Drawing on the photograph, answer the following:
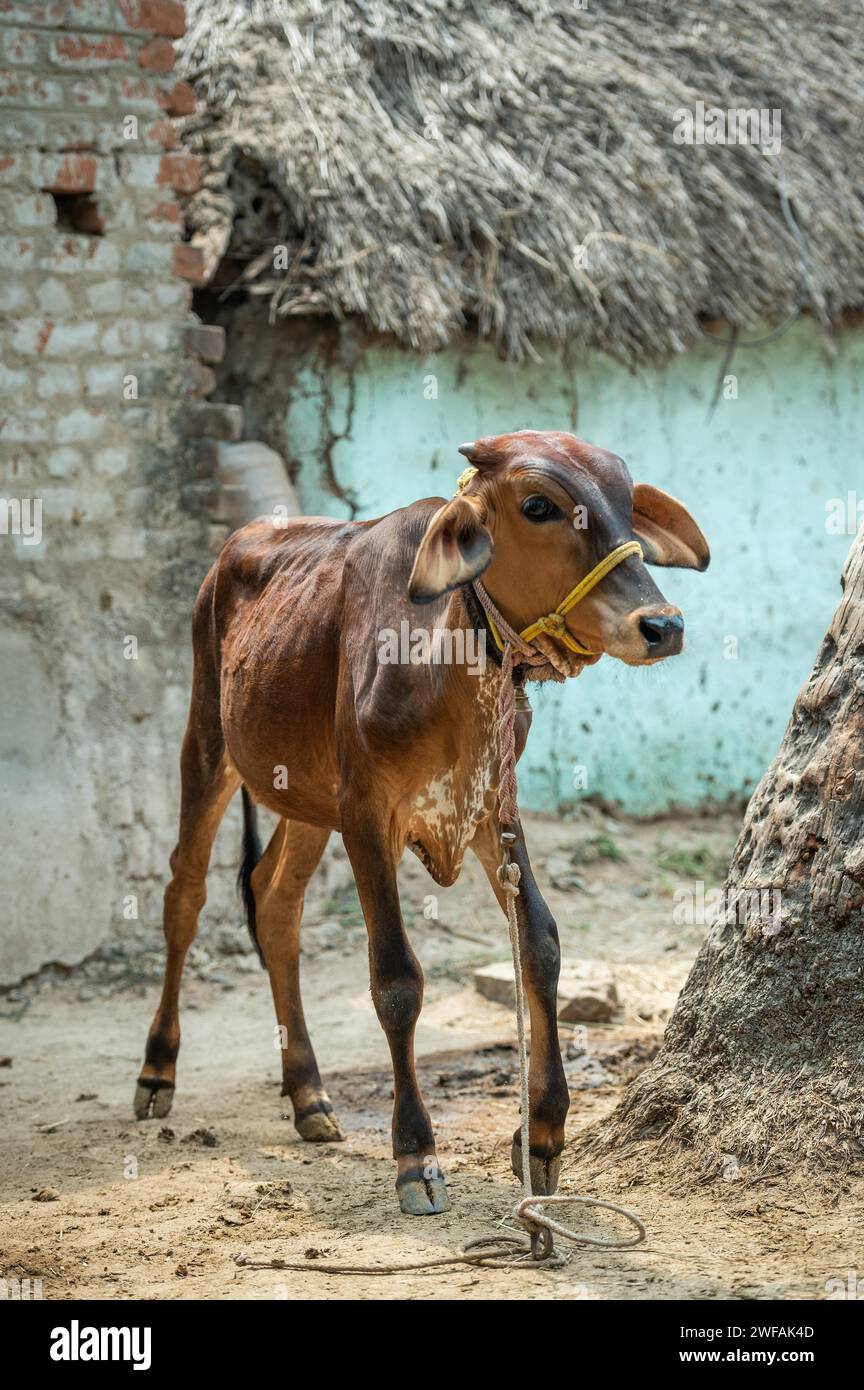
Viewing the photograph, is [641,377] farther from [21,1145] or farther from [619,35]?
[21,1145]

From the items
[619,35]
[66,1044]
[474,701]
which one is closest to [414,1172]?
[474,701]

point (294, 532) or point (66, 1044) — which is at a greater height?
point (294, 532)

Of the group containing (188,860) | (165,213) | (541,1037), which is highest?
(165,213)

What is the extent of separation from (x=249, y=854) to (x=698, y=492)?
4714 mm

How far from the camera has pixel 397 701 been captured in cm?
425

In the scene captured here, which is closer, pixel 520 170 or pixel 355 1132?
pixel 355 1132

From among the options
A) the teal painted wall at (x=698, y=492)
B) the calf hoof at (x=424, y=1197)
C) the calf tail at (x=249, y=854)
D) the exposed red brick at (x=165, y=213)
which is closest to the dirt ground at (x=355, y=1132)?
the calf hoof at (x=424, y=1197)

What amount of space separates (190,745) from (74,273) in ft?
8.48

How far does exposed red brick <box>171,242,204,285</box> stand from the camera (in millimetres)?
7332

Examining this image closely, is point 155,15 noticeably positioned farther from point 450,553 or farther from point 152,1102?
point 152,1102

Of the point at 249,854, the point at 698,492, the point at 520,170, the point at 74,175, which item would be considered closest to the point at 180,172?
the point at 74,175

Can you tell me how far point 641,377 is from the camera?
938 centimetres

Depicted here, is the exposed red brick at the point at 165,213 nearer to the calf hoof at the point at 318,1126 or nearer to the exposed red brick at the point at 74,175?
the exposed red brick at the point at 74,175

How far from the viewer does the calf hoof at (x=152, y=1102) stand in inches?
218
